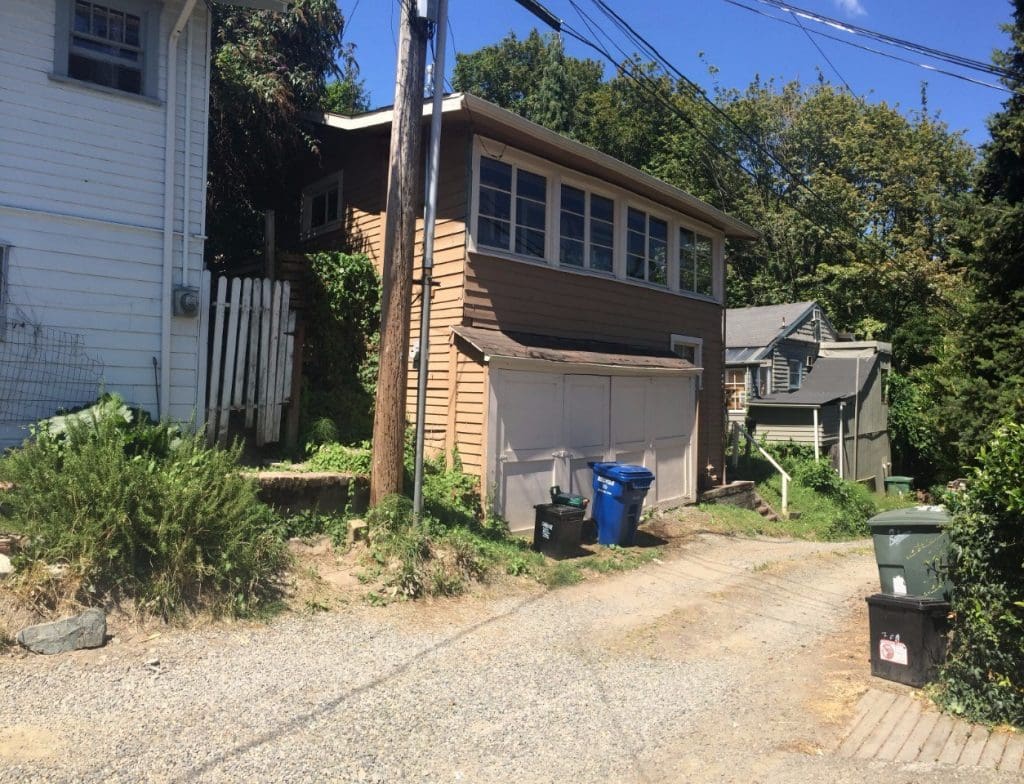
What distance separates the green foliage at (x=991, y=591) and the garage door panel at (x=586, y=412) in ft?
21.4

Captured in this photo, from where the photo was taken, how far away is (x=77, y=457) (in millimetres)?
6254

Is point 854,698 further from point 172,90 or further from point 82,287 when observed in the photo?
point 172,90

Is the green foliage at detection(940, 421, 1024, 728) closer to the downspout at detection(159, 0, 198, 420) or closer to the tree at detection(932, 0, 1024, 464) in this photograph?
the tree at detection(932, 0, 1024, 464)

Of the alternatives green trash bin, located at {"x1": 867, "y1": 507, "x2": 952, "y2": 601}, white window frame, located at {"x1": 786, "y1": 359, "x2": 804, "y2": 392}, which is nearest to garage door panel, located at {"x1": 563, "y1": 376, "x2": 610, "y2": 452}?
green trash bin, located at {"x1": 867, "y1": 507, "x2": 952, "y2": 601}

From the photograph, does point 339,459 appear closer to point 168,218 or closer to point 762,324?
point 168,218

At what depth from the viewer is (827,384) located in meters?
24.5

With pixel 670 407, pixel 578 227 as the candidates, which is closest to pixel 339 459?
pixel 578 227

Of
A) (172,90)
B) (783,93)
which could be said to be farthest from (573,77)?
(172,90)

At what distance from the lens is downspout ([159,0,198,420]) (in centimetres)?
892

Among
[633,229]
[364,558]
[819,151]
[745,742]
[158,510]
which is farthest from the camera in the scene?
[819,151]

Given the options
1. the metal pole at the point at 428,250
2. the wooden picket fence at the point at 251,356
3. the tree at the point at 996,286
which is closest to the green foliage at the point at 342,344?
the wooden picket fence at the point at 251,356

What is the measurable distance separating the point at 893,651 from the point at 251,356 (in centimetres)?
781

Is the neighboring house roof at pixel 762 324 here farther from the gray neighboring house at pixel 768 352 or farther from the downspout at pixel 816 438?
the downspout at pixel 816 438

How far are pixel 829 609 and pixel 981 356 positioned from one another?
23.8 ft
